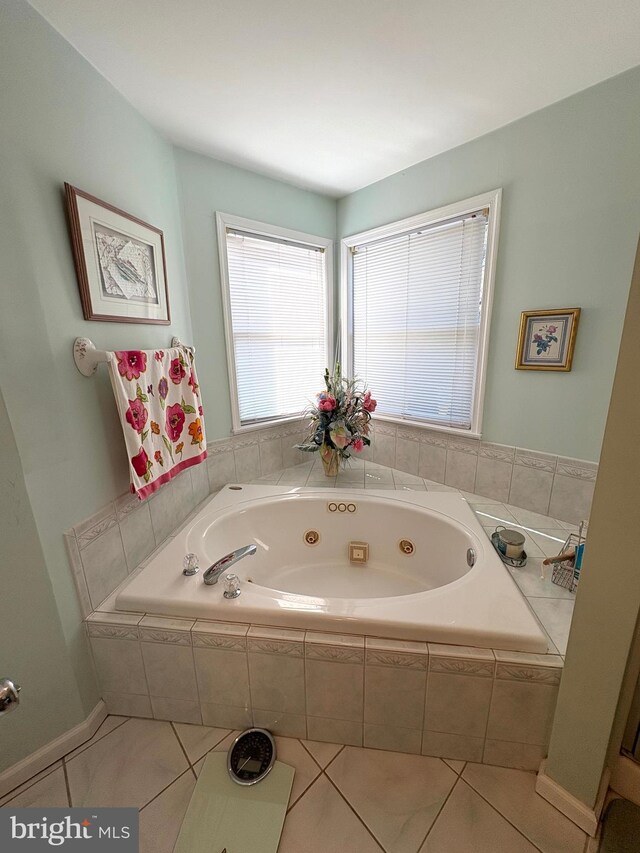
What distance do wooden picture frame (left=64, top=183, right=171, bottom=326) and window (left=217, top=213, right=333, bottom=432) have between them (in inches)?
18.9

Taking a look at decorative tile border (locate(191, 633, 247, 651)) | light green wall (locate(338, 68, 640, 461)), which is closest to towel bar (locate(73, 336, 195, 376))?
decorative tile border (locate(191, 633, 247, 651))

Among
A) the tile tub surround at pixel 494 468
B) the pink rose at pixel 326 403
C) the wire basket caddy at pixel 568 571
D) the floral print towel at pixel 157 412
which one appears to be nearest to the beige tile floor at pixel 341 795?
the wire basket caddy at pixel 568 571

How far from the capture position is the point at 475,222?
1774mm

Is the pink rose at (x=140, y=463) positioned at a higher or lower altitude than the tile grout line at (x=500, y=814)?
higher

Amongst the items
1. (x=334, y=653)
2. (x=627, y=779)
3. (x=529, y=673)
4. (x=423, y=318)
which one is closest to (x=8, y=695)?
(x=334, y=653)

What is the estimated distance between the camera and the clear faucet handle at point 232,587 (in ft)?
3.98

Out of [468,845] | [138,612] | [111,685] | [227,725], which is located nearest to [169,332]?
[138,612]

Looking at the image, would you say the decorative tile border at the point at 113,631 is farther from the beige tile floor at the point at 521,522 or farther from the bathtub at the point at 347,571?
the beige tile floor at the point at 521,522

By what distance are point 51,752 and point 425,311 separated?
2.60 metres

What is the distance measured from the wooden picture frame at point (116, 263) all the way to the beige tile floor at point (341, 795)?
1.55m

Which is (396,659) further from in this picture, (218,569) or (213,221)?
(213,221)

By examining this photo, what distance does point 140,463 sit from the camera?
1291mm

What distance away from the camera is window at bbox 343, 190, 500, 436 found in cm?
181

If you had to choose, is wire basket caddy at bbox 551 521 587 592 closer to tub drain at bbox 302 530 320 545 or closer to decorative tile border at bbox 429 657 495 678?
decorative tile border at bbox 429 657 495 678
